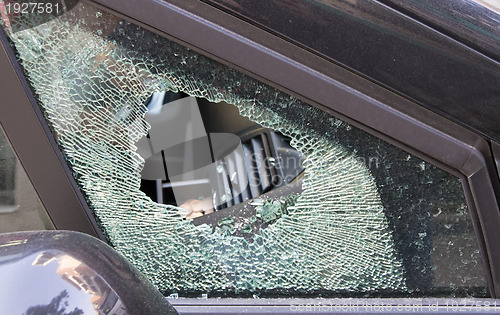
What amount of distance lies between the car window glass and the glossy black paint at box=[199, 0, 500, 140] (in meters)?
0.63

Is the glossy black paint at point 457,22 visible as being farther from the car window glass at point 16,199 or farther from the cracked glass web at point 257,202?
the car window glass at point 16,199

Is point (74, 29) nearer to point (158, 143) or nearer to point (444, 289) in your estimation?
point (158, 143)

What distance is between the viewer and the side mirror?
0.82 metres

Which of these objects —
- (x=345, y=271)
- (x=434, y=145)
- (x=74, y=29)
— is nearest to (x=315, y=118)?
(x=434, y=145)

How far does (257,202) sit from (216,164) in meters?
0.31

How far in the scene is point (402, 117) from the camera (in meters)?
1.18

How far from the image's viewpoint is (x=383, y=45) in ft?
3.82

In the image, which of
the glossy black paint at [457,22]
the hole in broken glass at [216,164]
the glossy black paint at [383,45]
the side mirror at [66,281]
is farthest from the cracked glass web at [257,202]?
the side mirror at [66,281]

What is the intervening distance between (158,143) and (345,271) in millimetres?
571

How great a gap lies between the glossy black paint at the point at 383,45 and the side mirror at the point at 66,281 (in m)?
0.56

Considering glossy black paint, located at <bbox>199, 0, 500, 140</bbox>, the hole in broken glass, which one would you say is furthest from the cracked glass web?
glossy black paint, located at <bbox>199, 0, 500, 140</bbox>

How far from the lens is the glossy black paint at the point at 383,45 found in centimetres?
116

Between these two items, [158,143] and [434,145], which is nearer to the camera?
[434,145]

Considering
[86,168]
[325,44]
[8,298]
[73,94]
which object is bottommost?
[8,298]
